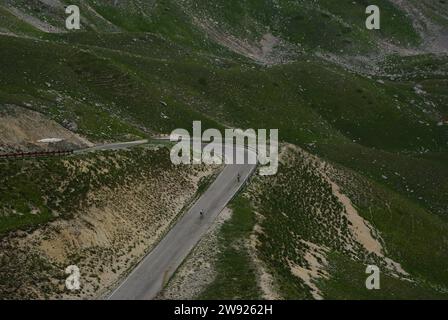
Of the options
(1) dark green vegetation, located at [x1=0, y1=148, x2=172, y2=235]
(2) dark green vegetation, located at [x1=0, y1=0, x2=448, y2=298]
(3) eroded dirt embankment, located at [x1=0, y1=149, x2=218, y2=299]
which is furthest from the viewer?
(2) dark green vegetation, located at [x1=0, y1=0, x2=448, y2=298]

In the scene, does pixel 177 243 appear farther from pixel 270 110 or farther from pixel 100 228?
pixel 270 110

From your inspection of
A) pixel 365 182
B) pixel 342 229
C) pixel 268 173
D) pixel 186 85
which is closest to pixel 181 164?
pixel 268 173

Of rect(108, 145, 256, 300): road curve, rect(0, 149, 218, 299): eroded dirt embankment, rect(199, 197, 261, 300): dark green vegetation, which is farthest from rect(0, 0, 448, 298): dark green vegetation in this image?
rect(108, 145, 256, 300): road curve

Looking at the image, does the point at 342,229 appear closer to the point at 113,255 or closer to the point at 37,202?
the point at 113,255

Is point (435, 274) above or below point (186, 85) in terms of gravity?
below

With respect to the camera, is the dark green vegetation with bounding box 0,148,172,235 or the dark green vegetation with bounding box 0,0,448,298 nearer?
the dark green vegetation with bounding box 0,148,172,235

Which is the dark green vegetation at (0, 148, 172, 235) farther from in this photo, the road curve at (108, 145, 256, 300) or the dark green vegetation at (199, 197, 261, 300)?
the dark green vegetation at (199, 197, 261, 300)
